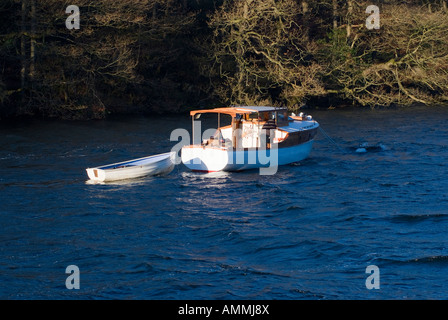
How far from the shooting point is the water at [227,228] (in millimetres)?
13703

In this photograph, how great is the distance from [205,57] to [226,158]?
21763 millimetres

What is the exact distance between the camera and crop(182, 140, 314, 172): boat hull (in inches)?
953

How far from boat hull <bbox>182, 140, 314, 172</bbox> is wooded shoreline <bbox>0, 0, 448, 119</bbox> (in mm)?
15519

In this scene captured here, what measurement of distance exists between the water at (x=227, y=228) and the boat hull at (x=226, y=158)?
1.59ft

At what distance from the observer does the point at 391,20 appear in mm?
44188

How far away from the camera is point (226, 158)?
952 inches

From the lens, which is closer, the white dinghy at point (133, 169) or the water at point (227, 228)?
the water at point (227, 228)

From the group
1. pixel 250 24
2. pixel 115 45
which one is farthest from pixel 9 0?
pixel 250 24
